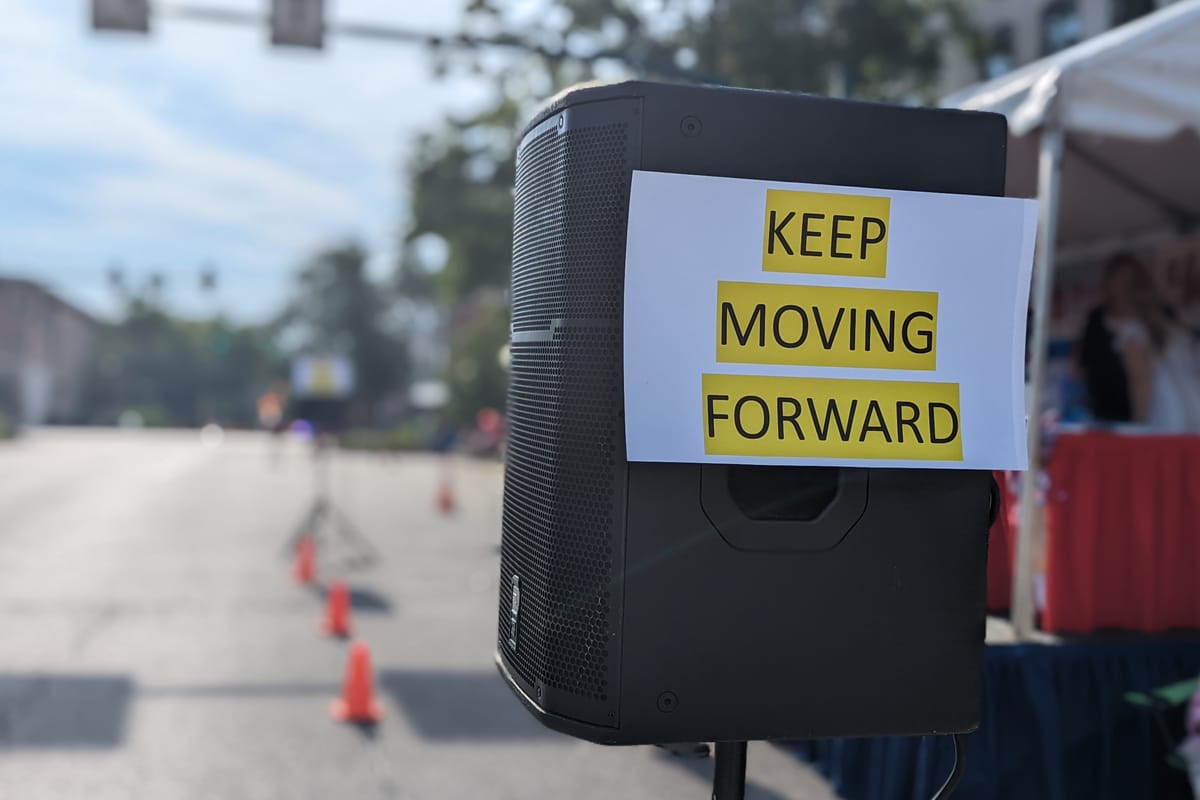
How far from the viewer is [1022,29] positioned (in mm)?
22578

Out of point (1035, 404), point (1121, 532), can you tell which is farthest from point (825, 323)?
point (1121, 532)

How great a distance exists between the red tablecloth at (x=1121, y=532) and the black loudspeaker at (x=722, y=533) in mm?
2625

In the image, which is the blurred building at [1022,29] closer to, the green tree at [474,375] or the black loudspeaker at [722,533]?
the green tree at [474,375]

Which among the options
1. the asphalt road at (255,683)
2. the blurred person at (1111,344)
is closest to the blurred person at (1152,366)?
the blurred person at (1111,344)

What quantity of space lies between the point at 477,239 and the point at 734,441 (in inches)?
953

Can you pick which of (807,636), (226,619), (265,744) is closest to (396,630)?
(226,619)

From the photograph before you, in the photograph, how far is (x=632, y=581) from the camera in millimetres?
1929

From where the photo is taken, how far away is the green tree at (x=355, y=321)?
79.9 meters

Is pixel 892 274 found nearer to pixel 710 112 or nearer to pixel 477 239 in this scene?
pixel 710 112

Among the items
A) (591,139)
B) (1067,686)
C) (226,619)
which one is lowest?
(226,619)

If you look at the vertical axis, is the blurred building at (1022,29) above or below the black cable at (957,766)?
above

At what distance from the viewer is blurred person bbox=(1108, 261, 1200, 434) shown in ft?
17.7

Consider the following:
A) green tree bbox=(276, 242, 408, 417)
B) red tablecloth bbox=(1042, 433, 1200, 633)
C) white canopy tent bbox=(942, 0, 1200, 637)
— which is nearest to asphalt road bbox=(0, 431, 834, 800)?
red tablecloth bbox=(1042, 433, 1200, 633)

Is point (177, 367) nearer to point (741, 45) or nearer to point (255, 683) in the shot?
point (741, 45)
